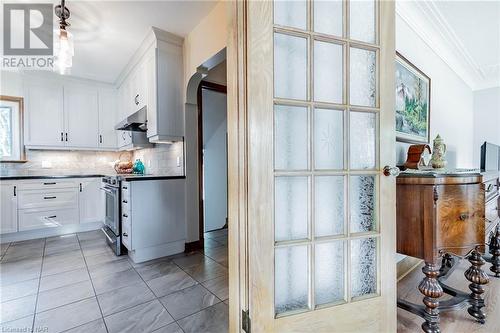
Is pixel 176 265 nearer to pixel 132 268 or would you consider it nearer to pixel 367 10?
pixel 132 268

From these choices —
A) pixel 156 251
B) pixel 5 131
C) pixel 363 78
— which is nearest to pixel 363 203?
pixel 363 78

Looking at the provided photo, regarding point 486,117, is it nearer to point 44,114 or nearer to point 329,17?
point 329,17

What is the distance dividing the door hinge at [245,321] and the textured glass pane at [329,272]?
1.15ft

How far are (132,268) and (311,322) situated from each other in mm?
2027

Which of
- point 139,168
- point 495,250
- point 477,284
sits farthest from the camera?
point 139,168

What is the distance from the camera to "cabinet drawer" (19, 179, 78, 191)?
10.9ft

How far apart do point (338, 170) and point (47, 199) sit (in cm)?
424

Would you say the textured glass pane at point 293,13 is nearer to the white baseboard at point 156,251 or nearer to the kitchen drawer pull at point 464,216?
the kitchen drawer pull at point 464,216

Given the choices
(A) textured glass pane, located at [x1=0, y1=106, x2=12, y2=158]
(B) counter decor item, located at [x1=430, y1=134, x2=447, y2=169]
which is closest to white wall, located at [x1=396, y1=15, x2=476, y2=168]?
(B) counter decor item, located at [x1=430, y1=134, x2=447, y2=169]

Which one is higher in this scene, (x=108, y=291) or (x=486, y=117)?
(x=486, y=117)

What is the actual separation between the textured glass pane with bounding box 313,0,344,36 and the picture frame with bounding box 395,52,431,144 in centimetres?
114

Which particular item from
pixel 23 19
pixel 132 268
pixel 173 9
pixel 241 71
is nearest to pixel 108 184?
pixel 132 268

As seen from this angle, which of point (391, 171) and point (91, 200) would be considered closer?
point (391, 171)

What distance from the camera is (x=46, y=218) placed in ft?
11.4
